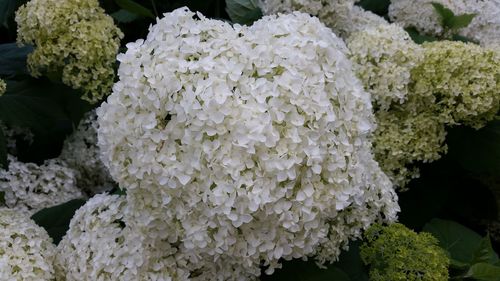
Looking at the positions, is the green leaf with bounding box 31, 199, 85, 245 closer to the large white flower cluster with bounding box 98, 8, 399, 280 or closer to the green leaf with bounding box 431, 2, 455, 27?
the large white flower cluster with bounding box 98, 8, 399, 280

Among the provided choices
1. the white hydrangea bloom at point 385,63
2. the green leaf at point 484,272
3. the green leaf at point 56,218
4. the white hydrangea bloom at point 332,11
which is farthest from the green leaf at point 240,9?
the green leaf at point 484,272

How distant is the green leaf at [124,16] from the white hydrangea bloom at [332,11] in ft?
1.70

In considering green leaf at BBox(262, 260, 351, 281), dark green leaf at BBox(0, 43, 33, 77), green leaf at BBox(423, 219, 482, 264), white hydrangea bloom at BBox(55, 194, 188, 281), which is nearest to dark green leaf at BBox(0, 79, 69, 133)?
dark green leaf at BBox(0, 43, 33, 77)

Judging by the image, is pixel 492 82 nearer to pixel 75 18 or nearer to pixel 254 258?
Result: pixel 254 258

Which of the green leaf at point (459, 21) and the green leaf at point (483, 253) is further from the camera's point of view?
the green leaf at point (459, 21)

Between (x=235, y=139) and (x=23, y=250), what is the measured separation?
2.31 ft

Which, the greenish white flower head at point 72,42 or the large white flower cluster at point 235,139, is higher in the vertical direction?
the large white flower cluster at point 235,139

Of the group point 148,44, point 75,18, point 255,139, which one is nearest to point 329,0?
point 75,18

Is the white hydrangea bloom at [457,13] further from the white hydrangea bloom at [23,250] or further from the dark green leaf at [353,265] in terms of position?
the white hydrangea bloom at [23,250]

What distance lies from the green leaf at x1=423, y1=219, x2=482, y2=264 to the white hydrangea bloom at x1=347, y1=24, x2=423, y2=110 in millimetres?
467

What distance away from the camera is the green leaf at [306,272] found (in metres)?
1.76

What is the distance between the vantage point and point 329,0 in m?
2.57

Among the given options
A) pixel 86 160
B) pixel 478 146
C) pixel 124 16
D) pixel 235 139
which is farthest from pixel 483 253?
pixel 124 16

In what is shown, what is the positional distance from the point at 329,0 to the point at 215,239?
139 cm
